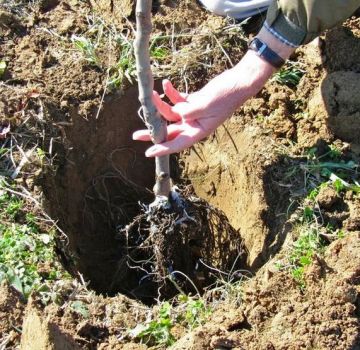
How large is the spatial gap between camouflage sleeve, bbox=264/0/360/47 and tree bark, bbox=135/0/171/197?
0.48 metres

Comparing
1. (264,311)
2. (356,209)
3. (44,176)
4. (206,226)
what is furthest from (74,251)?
(356,209)

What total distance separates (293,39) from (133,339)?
1.09 m

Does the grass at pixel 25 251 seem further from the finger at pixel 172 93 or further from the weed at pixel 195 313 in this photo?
the finger at pixel 172 93

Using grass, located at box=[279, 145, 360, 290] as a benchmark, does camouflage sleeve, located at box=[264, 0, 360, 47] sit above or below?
above

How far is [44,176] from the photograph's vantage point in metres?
2.62

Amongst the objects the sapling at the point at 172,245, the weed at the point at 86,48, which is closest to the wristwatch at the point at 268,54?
the sapling at the point at 172,245

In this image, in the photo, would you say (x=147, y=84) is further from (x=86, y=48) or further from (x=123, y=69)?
(x=86, y=48)

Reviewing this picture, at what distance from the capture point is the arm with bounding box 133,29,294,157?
93.6 inches

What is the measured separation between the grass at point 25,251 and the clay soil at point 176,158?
0.05 metres

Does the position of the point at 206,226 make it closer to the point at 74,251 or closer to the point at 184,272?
the point at 184,272

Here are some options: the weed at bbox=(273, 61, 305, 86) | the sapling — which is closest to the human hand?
the sapling

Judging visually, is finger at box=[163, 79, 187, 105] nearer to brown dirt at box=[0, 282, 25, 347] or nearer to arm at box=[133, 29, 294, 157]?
arm at box=[133, 29, 294, 157]

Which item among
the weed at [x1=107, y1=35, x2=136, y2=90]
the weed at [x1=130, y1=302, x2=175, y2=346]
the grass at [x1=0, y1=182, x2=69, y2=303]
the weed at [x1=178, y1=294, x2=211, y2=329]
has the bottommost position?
the weed at [x1=178, y1=294, x2=211, y2=329]

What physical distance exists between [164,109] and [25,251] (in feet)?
2.08
